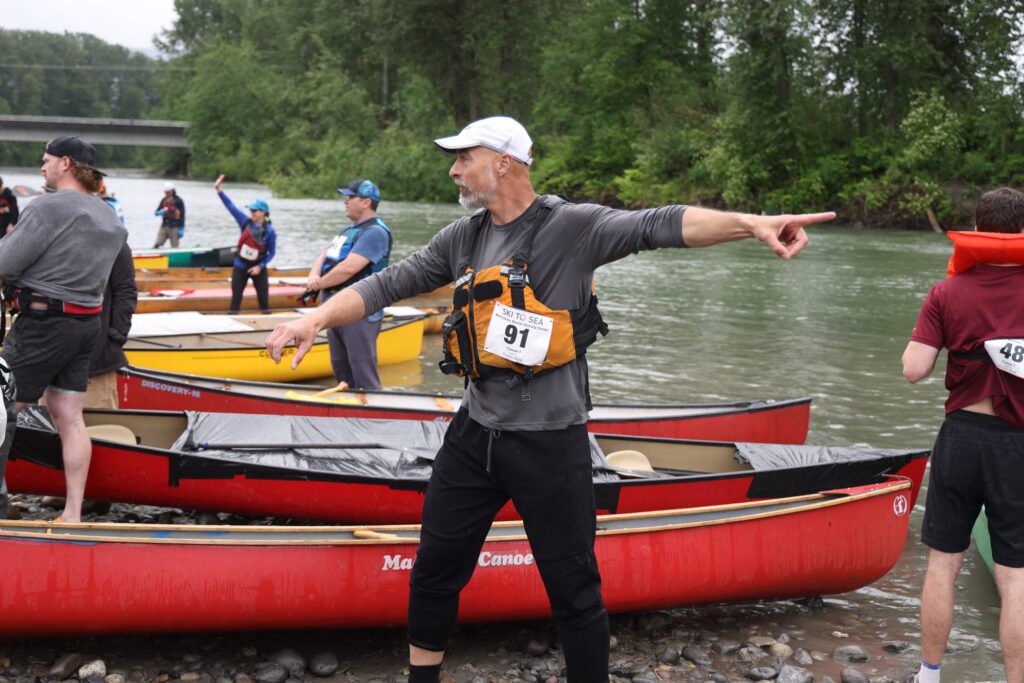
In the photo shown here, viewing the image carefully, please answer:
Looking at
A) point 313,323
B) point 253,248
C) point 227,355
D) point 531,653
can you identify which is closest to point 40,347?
point 313,323

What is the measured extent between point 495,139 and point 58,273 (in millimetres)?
2459

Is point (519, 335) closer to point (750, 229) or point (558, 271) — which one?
point (558, 271)

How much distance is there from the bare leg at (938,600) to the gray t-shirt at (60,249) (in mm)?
3608

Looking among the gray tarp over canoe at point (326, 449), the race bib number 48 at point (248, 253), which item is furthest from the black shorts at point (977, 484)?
the race bib number 48 at point (248, 253)

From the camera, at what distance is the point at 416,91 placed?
170 feet

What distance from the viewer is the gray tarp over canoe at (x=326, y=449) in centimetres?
513

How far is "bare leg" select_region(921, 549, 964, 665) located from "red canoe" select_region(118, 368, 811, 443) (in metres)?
3.45

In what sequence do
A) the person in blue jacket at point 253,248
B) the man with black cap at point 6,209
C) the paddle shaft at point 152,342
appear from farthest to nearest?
the person in blue jacket at point 253,248 → the man with black cap at point 6,209 → the paddle shaft at point 152,342

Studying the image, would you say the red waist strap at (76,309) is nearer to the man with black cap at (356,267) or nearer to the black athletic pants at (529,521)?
the man with black cap at (356,267)

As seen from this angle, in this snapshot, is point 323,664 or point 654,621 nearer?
point 323,664

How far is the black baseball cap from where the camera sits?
453cm

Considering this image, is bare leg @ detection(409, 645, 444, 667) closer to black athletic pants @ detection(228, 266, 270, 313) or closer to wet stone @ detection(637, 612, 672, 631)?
wet stone @ detection(637, 612, 672, 631)

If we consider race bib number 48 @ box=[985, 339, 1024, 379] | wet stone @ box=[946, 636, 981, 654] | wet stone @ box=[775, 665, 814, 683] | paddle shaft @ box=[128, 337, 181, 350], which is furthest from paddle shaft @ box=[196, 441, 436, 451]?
paddle shaft @ box=[128, 337, 181, 350]

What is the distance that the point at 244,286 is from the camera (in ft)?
40.0
